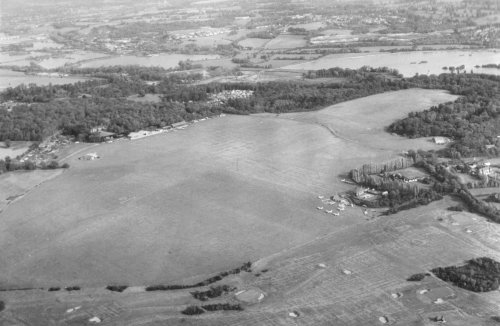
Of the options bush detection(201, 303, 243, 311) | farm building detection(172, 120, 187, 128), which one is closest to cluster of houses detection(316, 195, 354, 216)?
bush detection(201, 303, 243, 311)

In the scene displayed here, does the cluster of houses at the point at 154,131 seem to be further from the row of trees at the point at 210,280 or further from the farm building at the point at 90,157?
the row of trees at the point at 210,280

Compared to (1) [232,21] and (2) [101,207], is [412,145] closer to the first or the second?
(2) [101,207]

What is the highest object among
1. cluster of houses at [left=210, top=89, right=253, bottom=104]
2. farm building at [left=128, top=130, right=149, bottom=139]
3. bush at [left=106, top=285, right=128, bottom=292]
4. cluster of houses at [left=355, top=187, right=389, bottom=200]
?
cluster of houses at [left=210, top=89, right=253, bottom=104]

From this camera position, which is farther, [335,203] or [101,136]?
[101,136]

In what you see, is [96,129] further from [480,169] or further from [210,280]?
[480,169]

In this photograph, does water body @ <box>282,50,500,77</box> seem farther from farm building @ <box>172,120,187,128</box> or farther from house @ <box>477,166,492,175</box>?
house @ <box>477,166,492,175</box>

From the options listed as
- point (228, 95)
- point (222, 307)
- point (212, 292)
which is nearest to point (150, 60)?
point (228, 95)

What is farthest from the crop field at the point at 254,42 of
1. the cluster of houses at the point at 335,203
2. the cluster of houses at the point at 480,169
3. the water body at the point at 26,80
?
the cluster of houses at the point at 335,203

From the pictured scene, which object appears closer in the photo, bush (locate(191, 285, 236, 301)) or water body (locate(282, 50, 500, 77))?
bush (locate(191, 285, 236, 301))
